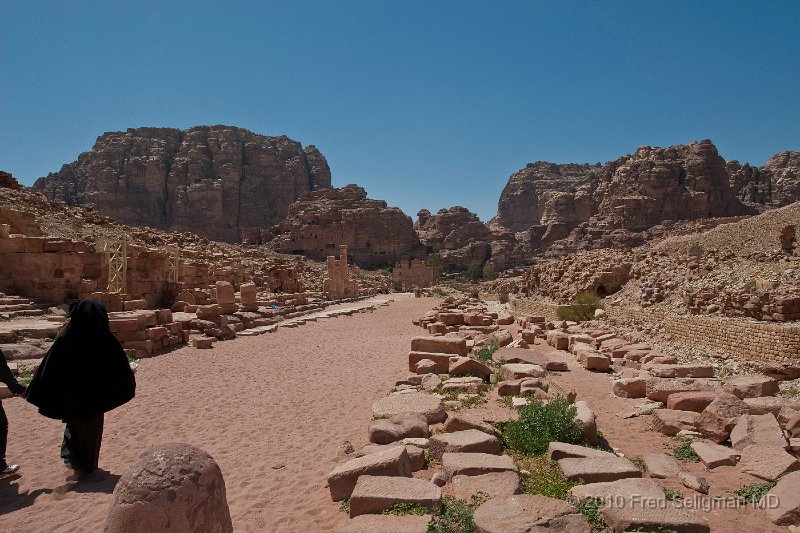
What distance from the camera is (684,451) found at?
5.49m

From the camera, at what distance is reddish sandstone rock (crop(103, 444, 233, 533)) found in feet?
7.91

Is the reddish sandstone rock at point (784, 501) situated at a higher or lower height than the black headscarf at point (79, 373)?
lower

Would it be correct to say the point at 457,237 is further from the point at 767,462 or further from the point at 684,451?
the point at 767,462

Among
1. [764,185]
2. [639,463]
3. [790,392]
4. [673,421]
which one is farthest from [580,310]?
[764,185]

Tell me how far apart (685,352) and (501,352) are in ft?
18.9

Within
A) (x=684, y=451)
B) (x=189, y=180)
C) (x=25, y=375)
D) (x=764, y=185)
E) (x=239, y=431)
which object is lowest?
(x=239, y=431)

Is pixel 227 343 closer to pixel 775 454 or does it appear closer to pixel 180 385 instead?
pixel 180 385

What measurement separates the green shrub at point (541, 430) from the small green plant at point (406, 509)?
2.04m

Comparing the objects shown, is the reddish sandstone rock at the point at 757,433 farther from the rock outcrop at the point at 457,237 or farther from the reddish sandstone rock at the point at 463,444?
the rock outcrop at the point at 457,237

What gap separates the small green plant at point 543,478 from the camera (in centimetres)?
419

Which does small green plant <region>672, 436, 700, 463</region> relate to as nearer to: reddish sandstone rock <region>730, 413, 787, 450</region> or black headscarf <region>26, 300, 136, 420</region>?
reddish sandstone rock <region>730, 413, 787, 450</region>

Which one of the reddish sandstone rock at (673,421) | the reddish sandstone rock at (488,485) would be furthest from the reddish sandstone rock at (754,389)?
the reddish sandstone rock at (488,485)

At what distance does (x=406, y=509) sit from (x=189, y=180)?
107324mm

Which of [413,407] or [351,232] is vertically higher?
[351,232]
